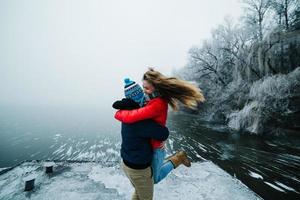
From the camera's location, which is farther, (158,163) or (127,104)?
(158,163)

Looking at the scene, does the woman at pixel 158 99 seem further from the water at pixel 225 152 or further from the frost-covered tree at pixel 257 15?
the frost-covered tree at pixel 257 15

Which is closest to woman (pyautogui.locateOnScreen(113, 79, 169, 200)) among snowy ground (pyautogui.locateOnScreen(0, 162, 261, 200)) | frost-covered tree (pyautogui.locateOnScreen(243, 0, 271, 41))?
snowy ground (pyautogui.locateOnScreen(0, 162, 261, 200))

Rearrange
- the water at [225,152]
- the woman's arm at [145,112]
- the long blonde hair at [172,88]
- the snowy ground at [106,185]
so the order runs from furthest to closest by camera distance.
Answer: the water at [225,152] < the snowy ground at [106,185] < the long blonde hair at [172,88] < the woman's arm at [145,112]

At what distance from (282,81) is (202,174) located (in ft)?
38.3

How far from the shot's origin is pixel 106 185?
421 cm

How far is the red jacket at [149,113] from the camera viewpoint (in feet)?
5.74

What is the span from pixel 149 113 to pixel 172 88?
0.38 metres

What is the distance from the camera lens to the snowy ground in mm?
3781

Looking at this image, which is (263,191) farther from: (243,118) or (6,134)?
(6,134)

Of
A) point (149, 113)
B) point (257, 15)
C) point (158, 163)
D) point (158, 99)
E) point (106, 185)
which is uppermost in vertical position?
point (257, 15)

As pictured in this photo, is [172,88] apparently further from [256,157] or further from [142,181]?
[256,157]

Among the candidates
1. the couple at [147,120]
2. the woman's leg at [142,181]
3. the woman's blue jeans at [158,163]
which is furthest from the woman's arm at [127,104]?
the woman's leg at [142,181]

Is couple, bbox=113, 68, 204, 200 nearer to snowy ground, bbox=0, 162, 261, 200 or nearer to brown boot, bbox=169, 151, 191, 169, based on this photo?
brown boot, bbox=169, 151, 191, 169

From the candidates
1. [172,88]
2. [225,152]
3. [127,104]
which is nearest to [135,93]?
[127,104]
